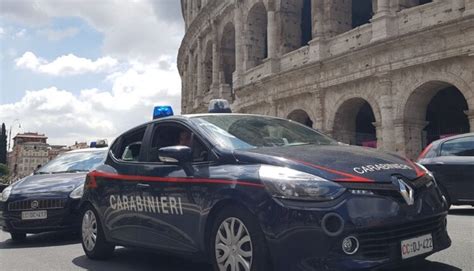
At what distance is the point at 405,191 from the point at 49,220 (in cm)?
557

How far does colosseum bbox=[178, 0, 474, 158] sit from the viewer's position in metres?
16.4

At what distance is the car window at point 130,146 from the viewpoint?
17.6 ft

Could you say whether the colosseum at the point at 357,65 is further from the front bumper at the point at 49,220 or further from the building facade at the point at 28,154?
the building facade at the point at 28,154

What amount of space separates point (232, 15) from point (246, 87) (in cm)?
529

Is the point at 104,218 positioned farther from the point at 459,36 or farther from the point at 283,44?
the point at 283,44

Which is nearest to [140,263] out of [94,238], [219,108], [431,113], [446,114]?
[94,238]

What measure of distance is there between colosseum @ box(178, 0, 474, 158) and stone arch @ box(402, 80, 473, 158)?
0.04 m

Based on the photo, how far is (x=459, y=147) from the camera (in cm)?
912

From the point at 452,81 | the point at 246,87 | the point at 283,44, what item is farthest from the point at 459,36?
the point at 246,87

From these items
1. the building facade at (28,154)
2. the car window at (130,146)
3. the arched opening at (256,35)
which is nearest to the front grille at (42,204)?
the car window at (130,146)

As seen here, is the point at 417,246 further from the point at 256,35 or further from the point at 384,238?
the point at 256,35

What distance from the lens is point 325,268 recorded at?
3232 millimetres

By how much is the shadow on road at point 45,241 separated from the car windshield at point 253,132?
395 cm

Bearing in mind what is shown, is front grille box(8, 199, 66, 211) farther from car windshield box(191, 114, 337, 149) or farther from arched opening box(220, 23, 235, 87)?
arched opening box(220, 23, 235, 87)
